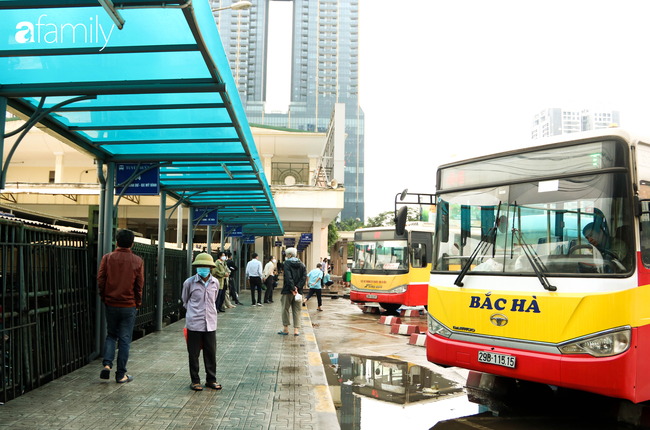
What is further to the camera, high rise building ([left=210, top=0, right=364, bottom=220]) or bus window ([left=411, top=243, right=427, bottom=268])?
high rise building ([left=210, top=0, right=364, bottom=220])

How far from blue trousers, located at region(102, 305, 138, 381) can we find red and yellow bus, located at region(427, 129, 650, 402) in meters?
3.55

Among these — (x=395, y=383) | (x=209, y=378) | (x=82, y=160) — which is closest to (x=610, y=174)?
(x=395, y=383)

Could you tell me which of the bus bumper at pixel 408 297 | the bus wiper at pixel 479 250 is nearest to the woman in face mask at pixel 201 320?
the bus wiper at pixel 479 250

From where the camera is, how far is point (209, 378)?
242 inches

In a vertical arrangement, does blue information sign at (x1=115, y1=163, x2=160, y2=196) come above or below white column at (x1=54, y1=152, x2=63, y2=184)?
below

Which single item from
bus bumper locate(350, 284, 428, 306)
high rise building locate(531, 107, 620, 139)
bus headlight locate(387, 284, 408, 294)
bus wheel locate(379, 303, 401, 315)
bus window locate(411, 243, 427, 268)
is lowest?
bus wheel locate(379, 303, 401, 315)

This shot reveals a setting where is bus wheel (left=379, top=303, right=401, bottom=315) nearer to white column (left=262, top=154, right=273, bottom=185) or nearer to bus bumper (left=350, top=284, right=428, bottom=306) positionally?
bus bumper (left=350, top=284, right=428, bottom=306)

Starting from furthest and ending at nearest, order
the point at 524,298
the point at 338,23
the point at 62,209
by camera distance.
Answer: the point at 338,23, the point at 62,209, the point at 524,298

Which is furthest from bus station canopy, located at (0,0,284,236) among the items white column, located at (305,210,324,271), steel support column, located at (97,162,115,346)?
white column, located at (305,210,324,271)

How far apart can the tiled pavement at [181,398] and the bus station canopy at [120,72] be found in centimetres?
291

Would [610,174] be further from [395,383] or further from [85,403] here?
[85,403]

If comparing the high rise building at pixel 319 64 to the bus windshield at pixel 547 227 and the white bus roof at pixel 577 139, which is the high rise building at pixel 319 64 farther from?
the white bus roof at pixel 577 139

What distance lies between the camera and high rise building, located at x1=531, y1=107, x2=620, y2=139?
26406 millimetres

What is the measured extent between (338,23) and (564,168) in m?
167
